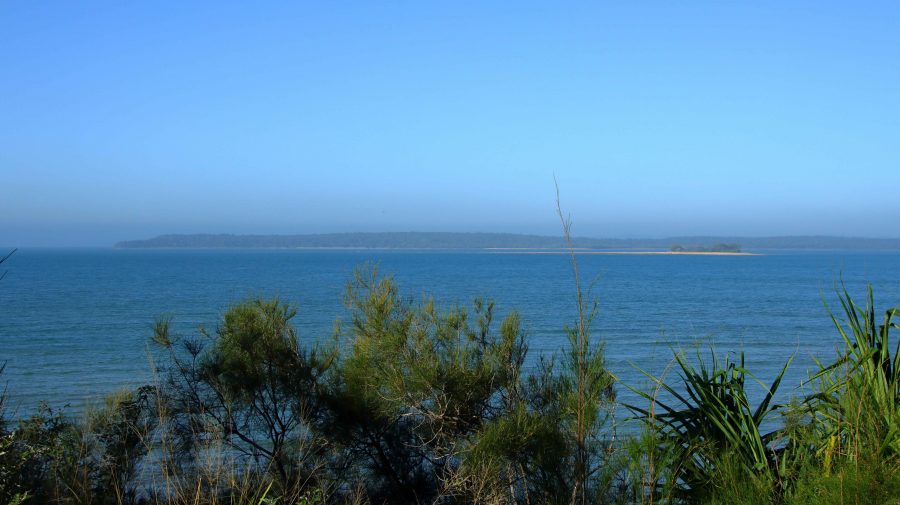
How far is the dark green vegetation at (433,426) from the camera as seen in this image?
5.24 metres

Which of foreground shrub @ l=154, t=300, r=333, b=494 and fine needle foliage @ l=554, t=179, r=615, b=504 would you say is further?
foreground shrub @ l=154, t=300, r=333, b=494

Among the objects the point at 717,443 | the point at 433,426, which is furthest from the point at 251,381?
the point at 717,443

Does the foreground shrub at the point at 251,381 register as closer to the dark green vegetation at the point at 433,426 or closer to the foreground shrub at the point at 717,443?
the dark green vegetation at the point at 433,426

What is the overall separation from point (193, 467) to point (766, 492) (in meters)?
5.22

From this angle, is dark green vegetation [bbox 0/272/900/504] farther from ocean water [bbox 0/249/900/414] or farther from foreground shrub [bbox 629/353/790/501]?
ocean water [bbox 0/249/900/414]

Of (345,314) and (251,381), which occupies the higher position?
(251,381)

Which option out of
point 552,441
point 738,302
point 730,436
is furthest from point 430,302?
point 738,302

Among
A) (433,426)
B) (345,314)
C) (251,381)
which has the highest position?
(251,381)

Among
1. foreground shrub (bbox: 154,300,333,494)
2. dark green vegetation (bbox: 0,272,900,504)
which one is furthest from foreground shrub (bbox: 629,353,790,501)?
foreground shrub (bbox: 154,300,333,494)

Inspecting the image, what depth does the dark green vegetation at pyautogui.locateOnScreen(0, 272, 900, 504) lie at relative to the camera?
524cm

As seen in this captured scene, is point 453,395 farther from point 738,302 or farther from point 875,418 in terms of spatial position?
point 738,302

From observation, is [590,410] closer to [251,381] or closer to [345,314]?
[251,381]

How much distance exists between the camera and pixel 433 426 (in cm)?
785

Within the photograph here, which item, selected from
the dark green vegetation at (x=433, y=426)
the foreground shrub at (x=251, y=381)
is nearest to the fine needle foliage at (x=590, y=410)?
the dark green vegetation at (x=433, y=426)
